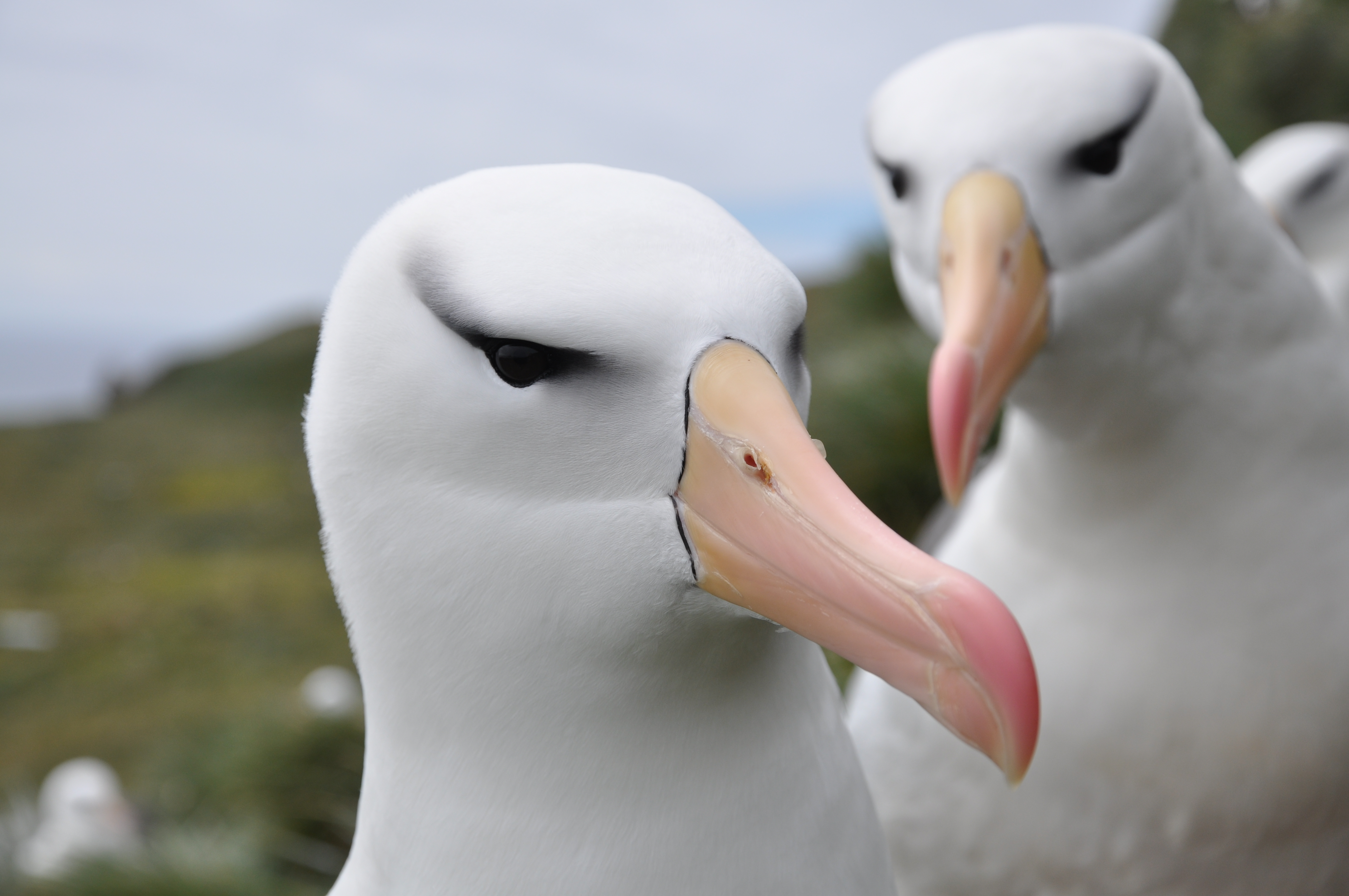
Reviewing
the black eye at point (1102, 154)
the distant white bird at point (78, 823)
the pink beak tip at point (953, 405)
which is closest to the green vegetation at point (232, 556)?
the distant white bird at point (78, 823)

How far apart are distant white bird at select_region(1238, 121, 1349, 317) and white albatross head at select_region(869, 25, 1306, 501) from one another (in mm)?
3629

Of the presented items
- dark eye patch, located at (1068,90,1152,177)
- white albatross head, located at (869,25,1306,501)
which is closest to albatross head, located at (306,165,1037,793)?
white albatross head, located at (869,25,1306,501)

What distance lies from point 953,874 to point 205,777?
526cm

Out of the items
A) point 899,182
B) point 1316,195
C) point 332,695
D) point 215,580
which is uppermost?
point 899,182

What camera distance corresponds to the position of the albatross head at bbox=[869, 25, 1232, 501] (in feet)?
5.63

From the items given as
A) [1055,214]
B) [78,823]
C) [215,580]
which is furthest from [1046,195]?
[215,580]

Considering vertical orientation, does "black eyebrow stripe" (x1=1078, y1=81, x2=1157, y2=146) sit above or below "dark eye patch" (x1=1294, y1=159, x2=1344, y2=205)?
above

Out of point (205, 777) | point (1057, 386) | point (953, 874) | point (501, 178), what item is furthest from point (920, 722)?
point (205, 777)

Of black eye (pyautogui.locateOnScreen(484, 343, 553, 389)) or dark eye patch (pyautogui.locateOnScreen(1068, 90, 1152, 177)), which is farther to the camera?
dark eye patch (pyautogui.locateOnScreen(1068, 90, 1152, 177))

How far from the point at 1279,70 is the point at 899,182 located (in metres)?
7.93

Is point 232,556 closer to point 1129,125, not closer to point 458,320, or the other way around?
point 1129,125

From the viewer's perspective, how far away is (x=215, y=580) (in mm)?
13516

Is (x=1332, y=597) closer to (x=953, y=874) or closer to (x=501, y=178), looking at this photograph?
(x=953, y=874)

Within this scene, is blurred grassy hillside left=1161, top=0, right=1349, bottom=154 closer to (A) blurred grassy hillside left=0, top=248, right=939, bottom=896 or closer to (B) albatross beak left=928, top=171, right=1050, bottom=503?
(A) blurred grassy hillside left=0, top=248, right=939, bottom=896
